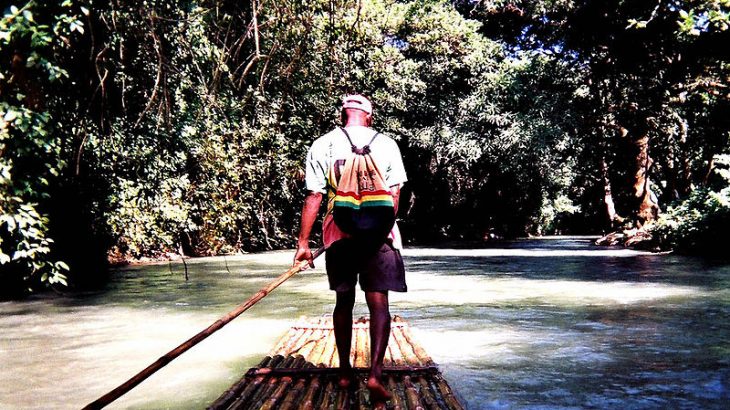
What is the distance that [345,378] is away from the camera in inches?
128

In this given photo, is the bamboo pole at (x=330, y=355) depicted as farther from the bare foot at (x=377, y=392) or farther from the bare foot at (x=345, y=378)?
the bare foot at (x=377, y=392)

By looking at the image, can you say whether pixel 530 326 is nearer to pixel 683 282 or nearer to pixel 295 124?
pixel 683 282

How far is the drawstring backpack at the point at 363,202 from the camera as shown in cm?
310

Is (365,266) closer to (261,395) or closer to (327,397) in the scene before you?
(327,397)

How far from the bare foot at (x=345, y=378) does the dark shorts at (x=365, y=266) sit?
40 centimetres

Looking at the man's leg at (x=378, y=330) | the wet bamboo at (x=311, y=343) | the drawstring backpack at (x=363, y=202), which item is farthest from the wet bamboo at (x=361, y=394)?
the drawstring backpack at (x=363, y=202)

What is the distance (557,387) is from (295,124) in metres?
13.5

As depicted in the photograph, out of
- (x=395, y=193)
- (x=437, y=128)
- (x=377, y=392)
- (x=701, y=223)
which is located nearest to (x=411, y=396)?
(x=377, y=392)

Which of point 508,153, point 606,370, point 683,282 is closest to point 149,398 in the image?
point 606,370

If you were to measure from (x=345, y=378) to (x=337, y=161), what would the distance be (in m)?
1.06

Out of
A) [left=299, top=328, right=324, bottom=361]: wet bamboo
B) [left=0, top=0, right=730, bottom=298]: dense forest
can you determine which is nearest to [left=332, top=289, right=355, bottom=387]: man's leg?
[left=299, top=328, right=324, bottom=361]: wet bamboo

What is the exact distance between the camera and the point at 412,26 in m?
18.0

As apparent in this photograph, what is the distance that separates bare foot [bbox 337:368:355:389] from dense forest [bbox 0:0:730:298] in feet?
17.1

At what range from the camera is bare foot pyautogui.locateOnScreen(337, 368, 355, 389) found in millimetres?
3240
